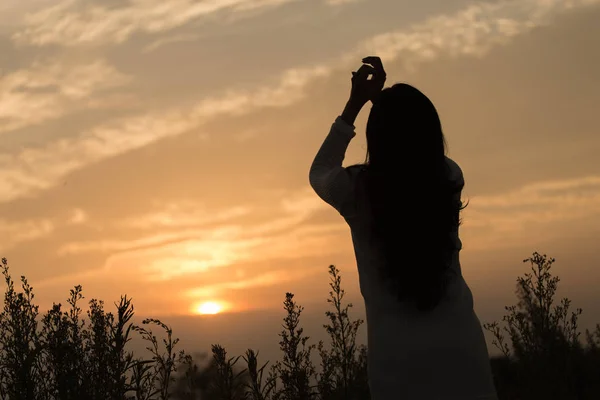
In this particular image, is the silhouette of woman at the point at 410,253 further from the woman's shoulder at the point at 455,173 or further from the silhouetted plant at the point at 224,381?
the silhouetted plant at the point at 224,381

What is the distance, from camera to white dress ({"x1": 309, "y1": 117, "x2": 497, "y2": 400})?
296 cm

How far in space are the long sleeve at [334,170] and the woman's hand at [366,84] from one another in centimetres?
14

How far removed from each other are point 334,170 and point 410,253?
20.0 inches

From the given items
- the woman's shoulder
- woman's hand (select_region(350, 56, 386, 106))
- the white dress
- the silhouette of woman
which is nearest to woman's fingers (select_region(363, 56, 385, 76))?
woman's hand (select_region(350, 56, 386, 106))

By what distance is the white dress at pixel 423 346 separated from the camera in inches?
117

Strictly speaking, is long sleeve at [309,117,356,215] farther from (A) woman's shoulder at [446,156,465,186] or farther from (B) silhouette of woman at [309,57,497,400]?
(A) woman's shoulder at [446,156,465,186]

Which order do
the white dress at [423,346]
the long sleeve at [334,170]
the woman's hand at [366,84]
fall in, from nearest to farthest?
the white dress at [423,346] < the long sleeve at [334,170] < the woman's hand at [366,84]

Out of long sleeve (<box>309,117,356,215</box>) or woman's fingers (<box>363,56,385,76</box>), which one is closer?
long sleeve (<box>309,117,356,215</box>)

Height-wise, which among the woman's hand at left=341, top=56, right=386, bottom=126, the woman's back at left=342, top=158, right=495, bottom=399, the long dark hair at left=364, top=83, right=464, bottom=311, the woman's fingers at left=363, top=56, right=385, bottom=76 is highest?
the woman's fingers at left=363, top=56, right=385, bottom=76

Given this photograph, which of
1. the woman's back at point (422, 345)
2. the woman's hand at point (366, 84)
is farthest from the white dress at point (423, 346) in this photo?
the woman's hand at point (366, 84)

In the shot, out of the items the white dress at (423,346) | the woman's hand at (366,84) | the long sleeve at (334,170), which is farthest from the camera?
the woman's hand at (366,84)

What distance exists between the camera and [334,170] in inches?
129

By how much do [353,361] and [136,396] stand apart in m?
3.89

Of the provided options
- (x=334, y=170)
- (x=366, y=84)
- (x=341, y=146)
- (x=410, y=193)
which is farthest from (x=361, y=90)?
(x=410, y=193)
